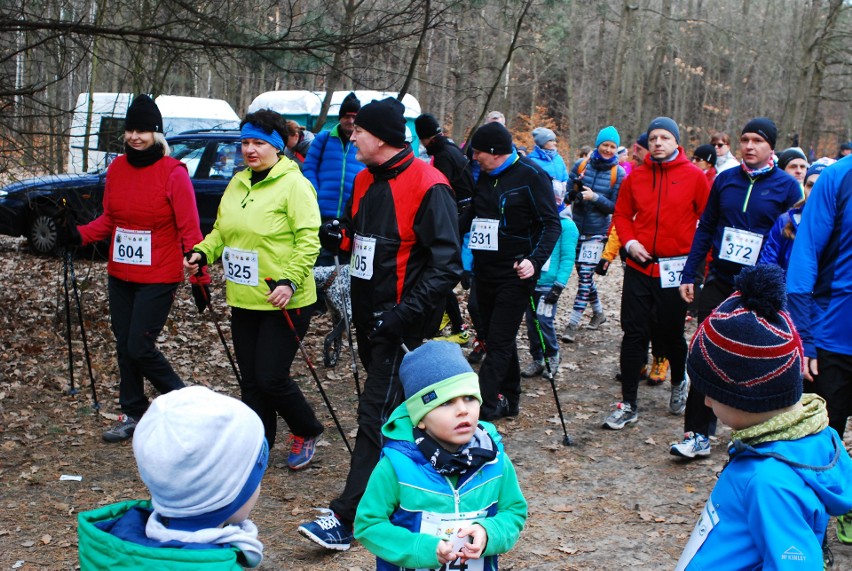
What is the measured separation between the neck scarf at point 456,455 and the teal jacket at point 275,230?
2.46 m

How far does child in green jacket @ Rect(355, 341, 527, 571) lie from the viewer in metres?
2.74

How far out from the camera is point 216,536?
212cm

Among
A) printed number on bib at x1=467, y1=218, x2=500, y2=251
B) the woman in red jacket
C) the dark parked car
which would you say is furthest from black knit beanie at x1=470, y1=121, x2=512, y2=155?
the dark parked car

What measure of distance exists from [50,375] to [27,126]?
222 cm

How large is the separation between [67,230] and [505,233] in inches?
125

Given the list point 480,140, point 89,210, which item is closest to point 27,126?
point 89,210

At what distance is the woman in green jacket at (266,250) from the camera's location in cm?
520

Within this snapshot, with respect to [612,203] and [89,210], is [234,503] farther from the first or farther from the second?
[612,203]

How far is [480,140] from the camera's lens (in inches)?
251

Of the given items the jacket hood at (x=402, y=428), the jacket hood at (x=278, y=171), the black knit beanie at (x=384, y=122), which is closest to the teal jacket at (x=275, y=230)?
the jacket hood at (x=278, y=171)

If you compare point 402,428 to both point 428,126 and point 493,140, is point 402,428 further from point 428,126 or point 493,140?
point 428,126

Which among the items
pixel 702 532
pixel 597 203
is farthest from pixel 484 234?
pixel 702 532

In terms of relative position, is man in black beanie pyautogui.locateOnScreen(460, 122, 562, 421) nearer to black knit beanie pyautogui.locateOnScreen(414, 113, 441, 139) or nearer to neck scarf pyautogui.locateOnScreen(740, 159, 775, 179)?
neck scarf pyautogui.locateOnScreen(740, 159, 775, 179)

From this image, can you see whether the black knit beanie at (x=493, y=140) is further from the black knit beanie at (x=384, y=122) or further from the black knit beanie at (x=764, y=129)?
the black knit beanie at (x=384, y=122)
